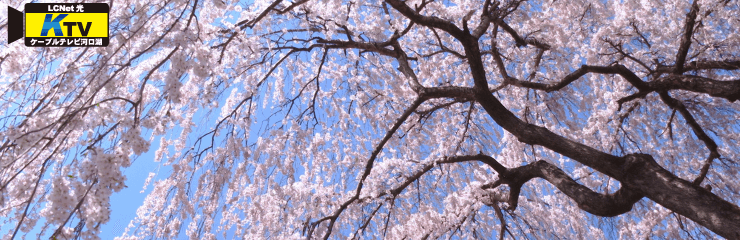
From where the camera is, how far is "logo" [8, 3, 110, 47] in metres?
2.13

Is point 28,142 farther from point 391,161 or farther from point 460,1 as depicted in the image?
point 460,1

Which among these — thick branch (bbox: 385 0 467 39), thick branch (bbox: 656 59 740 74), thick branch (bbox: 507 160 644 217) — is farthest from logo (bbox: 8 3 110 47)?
thick branch (bbox: 656 59 740 74)

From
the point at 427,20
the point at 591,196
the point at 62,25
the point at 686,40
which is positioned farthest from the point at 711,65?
the point at 62,25

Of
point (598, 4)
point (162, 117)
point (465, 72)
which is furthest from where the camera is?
point (465, 72)

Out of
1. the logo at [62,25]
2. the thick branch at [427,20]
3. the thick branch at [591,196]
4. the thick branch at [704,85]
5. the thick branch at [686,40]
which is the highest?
the thick branch at [686,40]

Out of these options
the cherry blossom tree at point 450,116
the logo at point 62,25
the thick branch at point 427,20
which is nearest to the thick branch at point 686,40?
the cherry blossom tree at point 450,116

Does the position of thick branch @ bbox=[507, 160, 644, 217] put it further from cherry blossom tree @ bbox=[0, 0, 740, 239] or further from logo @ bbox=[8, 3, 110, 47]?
logo @ bbox=[8, 3, 110, 47]

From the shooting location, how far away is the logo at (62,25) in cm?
213

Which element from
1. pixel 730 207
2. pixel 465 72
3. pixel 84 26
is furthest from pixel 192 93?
pixel 730 207

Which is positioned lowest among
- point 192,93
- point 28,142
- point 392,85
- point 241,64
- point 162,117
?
point 28,142

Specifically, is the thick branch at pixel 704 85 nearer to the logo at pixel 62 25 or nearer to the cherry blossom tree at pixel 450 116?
the cherry blossom tree at pixel 450 116

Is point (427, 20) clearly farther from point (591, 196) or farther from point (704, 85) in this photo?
point (704, 85)

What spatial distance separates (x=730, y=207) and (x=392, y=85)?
3.63 meters

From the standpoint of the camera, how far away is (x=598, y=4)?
4.70m
